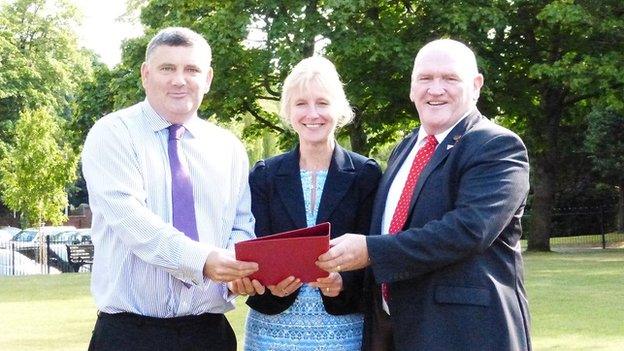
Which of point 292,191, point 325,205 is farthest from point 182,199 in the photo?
point 325,205

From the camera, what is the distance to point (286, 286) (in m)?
4.76

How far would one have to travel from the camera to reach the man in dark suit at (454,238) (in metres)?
4.38

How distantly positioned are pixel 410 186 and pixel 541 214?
26.5 m

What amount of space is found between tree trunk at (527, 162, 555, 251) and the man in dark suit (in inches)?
1035

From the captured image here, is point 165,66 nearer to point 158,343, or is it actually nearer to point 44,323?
point 158,343

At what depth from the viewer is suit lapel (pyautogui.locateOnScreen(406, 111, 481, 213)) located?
4621 mm

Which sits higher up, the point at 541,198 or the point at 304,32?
the point at 304,32

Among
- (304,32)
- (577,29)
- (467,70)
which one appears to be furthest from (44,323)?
(577,29)

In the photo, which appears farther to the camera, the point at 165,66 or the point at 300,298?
the point at 300,298

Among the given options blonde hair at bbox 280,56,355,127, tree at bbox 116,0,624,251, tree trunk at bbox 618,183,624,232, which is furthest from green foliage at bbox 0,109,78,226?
blonde hair at bbox 280,56,355,127

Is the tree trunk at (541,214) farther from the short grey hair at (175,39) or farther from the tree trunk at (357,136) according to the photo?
the short grey hair at (175,39)

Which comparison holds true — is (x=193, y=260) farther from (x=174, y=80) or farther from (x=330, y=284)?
(x=174, y=80)

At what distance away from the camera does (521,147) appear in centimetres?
455

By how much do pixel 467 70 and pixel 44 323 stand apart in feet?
34.3
